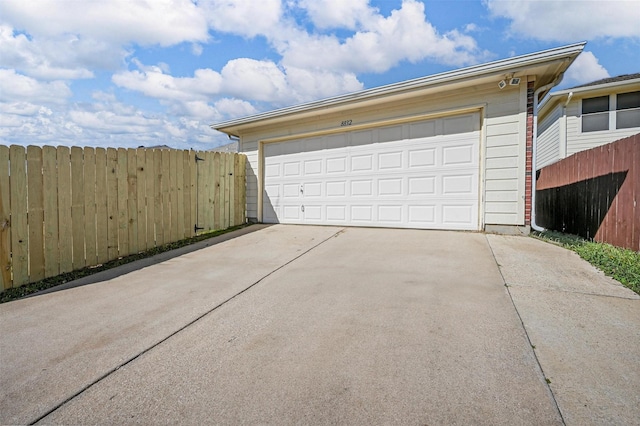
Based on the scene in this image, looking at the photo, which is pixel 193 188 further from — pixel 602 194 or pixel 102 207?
pixel 602 194

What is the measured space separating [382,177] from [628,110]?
→ 31.9 ft

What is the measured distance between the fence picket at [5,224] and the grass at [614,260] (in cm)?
680

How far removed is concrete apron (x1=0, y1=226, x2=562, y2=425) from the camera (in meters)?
1.67

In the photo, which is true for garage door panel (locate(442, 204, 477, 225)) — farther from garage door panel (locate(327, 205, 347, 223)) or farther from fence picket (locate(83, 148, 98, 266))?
fence picket (locate(83, 148, 98, 266))

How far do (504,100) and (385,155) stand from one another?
8.01 feet

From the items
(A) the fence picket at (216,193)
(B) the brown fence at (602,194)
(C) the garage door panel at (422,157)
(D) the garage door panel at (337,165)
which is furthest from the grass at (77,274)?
(B) the brown fence at (602,194)

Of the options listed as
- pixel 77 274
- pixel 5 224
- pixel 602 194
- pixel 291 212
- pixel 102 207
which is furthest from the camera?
pixel 291 212

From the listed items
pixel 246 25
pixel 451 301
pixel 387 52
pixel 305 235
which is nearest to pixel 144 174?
pixel 305 235

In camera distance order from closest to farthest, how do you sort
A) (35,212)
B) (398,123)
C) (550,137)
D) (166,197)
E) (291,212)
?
1. (35,212)
2. (166,197)
3. (398,123)
4. (291,212)
5. (550,137)

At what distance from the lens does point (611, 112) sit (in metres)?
10.8

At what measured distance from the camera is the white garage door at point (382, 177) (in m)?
6.39

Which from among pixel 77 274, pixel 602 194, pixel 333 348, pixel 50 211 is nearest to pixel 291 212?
pixel 77 274

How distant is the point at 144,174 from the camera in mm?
5676

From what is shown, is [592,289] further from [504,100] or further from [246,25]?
[246,25]
